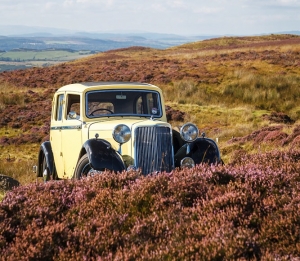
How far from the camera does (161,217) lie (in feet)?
15.5

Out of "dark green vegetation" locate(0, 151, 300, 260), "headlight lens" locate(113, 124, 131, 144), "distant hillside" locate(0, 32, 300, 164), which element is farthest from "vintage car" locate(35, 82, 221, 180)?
"distant hillside" locate(0, 32, 300, 164)

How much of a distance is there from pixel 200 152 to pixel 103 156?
1849 mm

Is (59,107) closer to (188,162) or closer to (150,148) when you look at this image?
(150,148)

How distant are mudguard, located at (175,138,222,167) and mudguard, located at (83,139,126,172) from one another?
1171 mm

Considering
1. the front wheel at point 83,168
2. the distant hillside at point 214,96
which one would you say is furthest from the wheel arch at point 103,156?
the distant hillside at point 214,96

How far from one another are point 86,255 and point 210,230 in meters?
1.11

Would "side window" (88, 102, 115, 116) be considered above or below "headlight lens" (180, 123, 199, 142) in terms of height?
above

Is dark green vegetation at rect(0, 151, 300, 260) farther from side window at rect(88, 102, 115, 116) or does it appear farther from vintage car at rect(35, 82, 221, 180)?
side window at rect(88, 102, 115, 116)

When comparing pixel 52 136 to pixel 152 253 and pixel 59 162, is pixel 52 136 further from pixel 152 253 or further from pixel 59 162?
pixel 152 253

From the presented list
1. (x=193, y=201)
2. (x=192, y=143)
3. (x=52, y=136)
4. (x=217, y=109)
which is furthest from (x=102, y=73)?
(x=193, y=201)

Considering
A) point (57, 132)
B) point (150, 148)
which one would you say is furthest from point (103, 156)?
point (57, 132)

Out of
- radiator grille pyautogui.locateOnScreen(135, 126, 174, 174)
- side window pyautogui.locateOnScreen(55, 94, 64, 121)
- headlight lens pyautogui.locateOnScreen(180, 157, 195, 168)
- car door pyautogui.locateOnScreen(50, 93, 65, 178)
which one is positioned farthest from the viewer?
side window pyautogui.locateOnScreen(55, 94, 64, 121)

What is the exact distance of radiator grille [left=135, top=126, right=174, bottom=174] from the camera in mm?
8055

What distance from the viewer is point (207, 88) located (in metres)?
29.5
